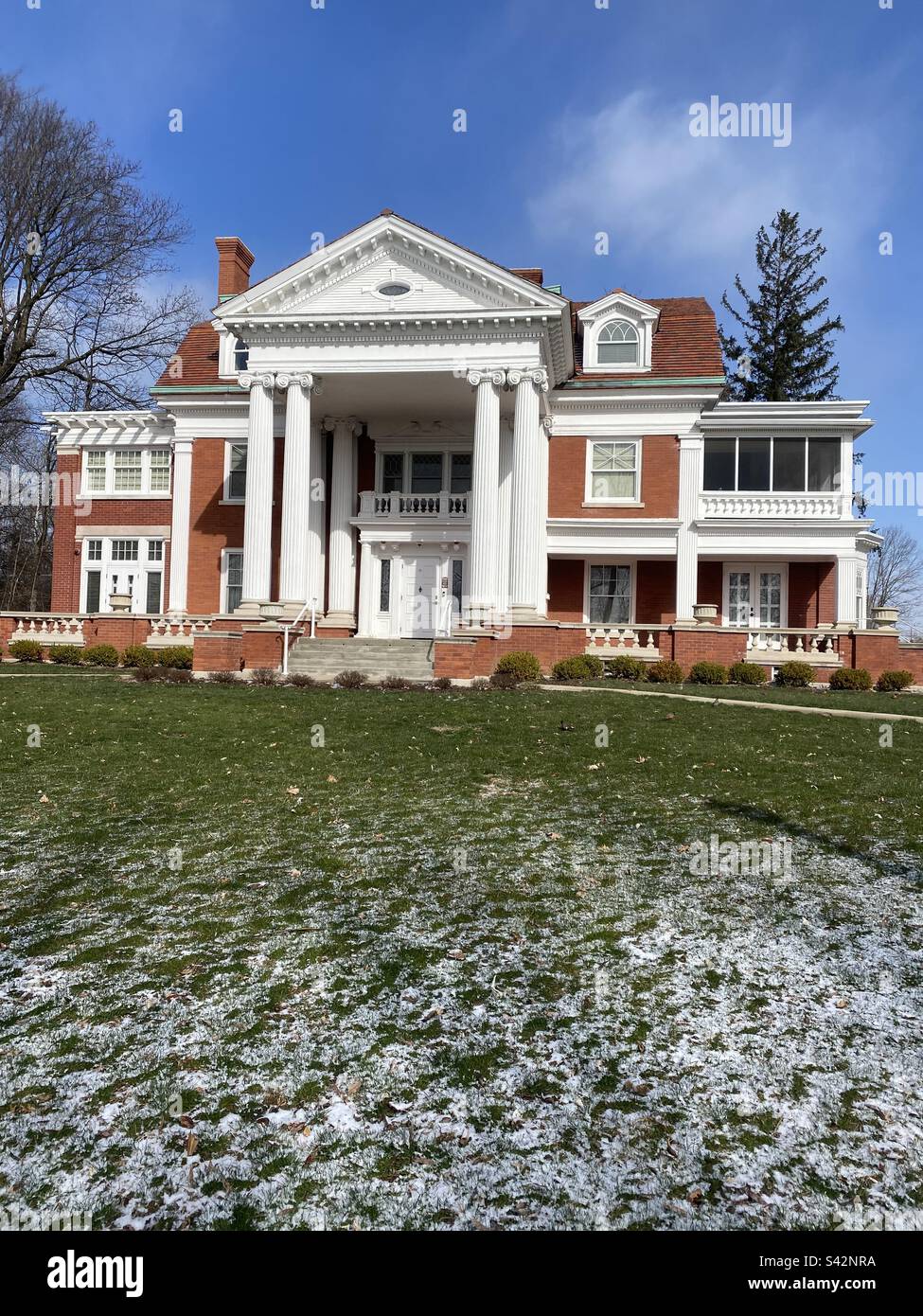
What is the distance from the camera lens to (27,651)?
74.7 feet

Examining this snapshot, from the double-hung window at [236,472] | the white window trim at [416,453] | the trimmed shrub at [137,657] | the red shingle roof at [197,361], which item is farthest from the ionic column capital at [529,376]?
the trimmed shrub at [137,657]

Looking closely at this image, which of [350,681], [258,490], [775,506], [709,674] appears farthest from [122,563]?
[775,506]

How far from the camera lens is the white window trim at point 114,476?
28953 mm

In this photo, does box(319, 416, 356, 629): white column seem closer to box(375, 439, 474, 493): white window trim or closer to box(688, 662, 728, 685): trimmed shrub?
box(375, 439, 474, 493): white window trim

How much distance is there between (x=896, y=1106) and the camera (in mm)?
3438

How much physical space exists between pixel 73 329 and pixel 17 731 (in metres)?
28.6

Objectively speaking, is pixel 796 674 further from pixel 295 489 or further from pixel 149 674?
pixel 149 674

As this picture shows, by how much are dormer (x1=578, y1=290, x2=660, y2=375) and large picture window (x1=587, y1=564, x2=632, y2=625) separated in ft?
19.4

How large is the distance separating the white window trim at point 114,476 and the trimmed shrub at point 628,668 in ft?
54.1

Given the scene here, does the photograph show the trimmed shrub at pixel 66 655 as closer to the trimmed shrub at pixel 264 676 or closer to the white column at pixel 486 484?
the trimmed shrub at pixel 264 676

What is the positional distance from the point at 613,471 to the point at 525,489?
4.81m

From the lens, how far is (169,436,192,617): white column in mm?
27250

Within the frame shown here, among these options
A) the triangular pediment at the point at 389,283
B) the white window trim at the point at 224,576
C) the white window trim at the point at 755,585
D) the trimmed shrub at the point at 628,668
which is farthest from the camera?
the white window trim at the point at 224,576

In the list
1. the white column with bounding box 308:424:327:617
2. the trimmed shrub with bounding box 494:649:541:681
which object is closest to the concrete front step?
the trimmed shrub with bounding box 494:649:541:681
